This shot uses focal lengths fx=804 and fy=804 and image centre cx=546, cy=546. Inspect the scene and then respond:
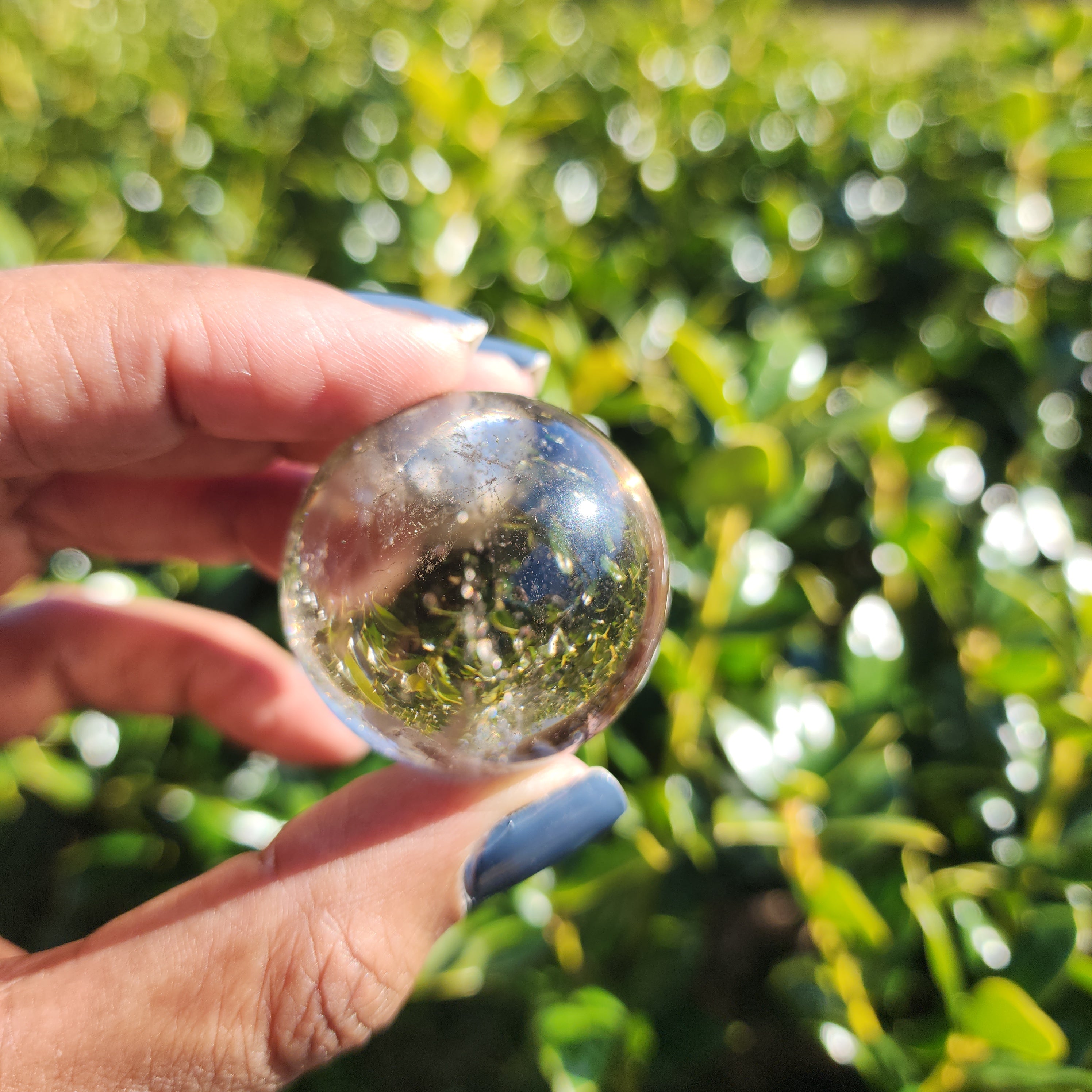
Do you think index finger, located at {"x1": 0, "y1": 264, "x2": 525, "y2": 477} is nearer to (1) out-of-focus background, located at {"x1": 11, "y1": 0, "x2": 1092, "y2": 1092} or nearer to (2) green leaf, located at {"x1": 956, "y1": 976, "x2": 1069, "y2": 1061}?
(1) out-of-focus background, located at {"x1": 11, "y1": 0, "x2": 1092, "y2": 1092}

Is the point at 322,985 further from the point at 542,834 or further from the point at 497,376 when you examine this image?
the point at 497,376

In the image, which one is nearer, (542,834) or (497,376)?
(542,834)

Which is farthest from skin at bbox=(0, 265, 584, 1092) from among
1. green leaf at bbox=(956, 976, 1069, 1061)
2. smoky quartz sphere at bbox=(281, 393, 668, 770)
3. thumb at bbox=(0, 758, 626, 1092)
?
green leaf at bbox=(956, 976, 1069, 1061)

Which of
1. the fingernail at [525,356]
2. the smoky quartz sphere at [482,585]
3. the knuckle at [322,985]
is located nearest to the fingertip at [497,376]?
the fingernail at [525,356]

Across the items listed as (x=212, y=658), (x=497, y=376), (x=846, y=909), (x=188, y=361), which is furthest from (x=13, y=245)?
(x=846, y=909)

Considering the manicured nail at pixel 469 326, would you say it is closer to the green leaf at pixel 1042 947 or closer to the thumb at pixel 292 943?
the thumb at pixel 292 943
